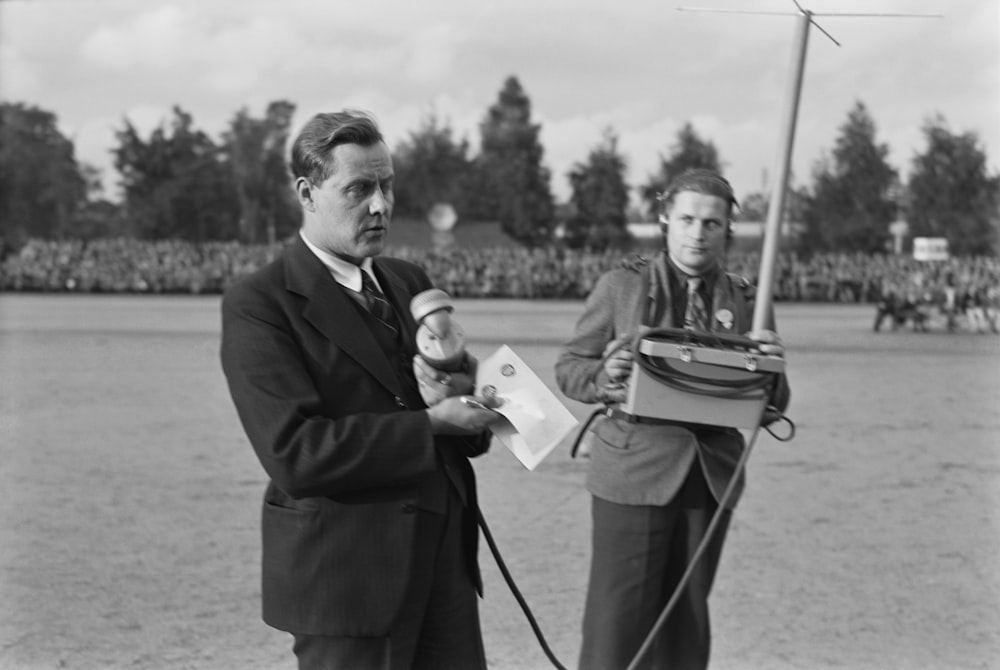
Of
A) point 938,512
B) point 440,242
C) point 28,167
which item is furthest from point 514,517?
point 28,167

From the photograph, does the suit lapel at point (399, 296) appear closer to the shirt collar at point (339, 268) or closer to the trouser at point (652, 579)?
the shirt collar at point (339, 268)

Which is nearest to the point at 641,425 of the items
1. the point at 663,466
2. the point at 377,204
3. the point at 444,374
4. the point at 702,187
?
the point at 663,466

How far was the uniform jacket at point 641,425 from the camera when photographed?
3.72 m

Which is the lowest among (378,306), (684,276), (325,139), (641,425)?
(641,425)

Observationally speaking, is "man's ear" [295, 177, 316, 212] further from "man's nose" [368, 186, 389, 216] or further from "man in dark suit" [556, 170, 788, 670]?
"man in dark suit" [556, 170, 788, 670]

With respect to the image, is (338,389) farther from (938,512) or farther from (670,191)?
(938,512)

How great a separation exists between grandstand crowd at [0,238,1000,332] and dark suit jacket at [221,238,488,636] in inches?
1565

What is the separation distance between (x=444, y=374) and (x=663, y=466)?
139 cm

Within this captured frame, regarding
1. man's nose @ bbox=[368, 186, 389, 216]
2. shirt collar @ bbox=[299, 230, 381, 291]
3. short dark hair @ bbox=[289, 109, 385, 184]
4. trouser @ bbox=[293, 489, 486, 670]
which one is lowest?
Answer: trouser @ bbox=[293, 489, 486, 670]

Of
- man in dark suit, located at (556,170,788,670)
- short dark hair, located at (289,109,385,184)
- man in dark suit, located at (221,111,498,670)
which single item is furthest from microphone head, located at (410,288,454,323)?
man in dark suit, located at (556,170,788,670)

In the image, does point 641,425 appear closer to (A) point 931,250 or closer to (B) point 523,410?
(B) point 523,410

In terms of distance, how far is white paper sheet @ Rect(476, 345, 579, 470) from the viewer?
2.53 metres

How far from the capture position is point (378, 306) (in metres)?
2.69

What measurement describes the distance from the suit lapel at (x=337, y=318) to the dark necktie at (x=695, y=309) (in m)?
1.48
